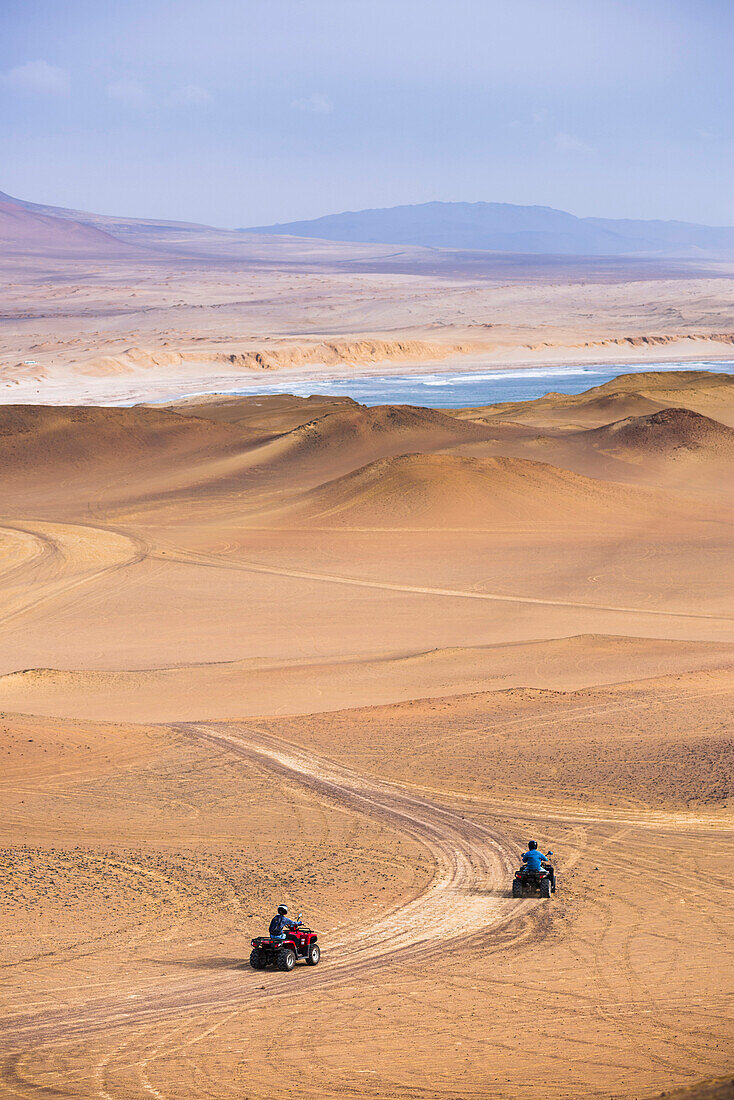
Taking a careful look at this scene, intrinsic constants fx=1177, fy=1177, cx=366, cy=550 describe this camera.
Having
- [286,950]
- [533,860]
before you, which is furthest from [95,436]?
[286,950]

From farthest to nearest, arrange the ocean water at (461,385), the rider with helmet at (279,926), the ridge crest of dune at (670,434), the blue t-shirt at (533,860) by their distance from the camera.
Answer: the ocean water at (461,385), the ridge crest of dune at (670,434), the blue t-shirt at (533,860), the rider with helmet at (279,926)

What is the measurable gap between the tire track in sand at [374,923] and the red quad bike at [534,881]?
0.18 m

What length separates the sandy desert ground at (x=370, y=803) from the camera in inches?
369

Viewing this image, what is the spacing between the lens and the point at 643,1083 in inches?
319

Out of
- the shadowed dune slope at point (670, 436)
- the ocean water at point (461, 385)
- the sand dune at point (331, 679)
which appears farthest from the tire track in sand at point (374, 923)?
the ocean water at point (461, 385)

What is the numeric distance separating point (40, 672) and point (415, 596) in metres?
12.8

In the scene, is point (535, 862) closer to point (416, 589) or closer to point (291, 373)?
point (416, 589)

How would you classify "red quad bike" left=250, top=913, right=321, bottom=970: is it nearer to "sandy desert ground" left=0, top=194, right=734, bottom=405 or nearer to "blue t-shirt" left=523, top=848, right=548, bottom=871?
"blue t-shirt" left=523, top=848, right=548, bottom=871

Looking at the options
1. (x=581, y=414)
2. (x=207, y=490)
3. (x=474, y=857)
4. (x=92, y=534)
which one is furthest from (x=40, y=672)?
(x=581, y=414)

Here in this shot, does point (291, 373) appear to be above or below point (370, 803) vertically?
above

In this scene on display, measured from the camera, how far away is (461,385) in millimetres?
105875

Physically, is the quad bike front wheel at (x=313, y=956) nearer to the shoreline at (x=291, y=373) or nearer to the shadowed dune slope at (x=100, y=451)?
the shadowed dune slope at (x=100, y=451)

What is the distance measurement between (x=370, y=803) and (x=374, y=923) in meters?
4.18

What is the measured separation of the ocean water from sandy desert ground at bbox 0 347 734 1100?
50.2m
